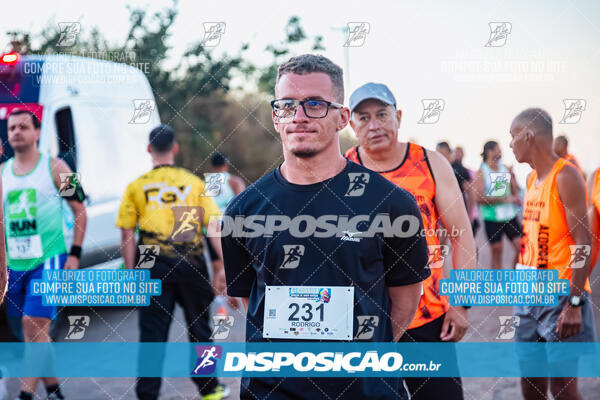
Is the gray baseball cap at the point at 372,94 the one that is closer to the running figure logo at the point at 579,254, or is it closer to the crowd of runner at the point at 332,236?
the crowd of runner at the point at 332,236

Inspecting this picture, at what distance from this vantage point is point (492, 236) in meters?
8.11

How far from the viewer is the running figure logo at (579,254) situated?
383 cm

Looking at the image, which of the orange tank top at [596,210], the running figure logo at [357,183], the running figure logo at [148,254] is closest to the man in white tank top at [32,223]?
the running figure logo at [148,254]

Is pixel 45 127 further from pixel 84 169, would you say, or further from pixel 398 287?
pixel 398 287

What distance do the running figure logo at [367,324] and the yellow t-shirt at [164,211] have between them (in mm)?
2575

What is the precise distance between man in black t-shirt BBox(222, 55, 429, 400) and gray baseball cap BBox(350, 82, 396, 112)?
0.98 meters

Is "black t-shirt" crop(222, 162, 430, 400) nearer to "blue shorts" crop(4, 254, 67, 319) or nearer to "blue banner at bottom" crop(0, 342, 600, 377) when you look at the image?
"blue banner at bottom" crop(0, 342, 600, 377)

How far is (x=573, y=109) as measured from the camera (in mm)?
4926

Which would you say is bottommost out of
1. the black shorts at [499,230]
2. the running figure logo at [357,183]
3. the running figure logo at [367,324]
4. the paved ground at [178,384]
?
the paved ground at [178,384]

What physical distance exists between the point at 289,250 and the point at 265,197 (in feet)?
0.86

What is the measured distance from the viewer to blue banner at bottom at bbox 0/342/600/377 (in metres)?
2.76

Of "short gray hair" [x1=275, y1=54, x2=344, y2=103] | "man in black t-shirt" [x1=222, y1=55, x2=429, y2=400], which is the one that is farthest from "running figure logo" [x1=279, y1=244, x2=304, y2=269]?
"short gray hair" [x1=275, y1=54, x2=344, y2=103]

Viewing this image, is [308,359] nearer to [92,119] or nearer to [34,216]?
[34,216]

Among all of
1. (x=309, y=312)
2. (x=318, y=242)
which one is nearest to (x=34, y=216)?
(x=309, y=312)
